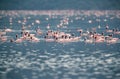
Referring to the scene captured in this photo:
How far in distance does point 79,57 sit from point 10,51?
33.5 feet

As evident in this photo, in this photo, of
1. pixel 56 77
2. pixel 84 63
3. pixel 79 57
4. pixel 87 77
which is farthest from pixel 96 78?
pixel 79 57

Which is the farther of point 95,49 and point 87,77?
point 95,49

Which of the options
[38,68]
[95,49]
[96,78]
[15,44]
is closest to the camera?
[96,78]

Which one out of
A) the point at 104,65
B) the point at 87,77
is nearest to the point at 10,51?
the point at 104,65

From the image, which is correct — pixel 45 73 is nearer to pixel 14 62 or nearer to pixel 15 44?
pixel 14 62

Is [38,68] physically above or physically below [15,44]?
below

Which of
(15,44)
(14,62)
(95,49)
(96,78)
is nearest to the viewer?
(96,78)

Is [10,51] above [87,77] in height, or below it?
above

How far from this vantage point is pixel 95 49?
55250 mm

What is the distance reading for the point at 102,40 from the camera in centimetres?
6322

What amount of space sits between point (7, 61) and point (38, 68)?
5732 millimetres

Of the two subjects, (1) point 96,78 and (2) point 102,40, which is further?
(2) point 102,40

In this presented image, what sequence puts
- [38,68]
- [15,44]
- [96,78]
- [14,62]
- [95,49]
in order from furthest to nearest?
[15,44] → [95,49] → [14,62] → [38,68] → [96,78]

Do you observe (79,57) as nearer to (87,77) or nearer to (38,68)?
(38,68)
